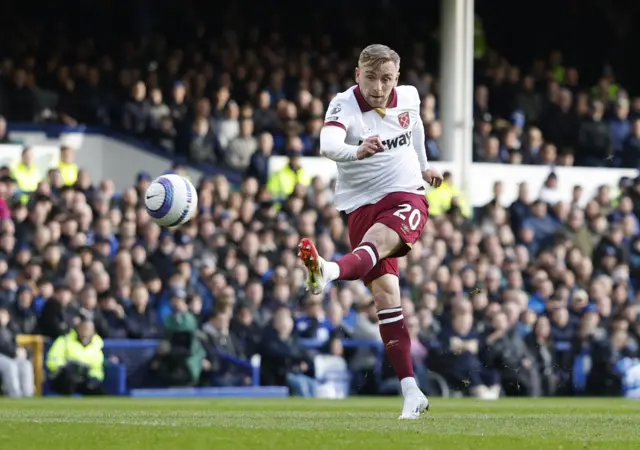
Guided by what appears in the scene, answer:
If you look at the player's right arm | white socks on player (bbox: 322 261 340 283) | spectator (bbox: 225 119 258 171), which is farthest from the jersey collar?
spectator (bbox: 225 119 258 171)

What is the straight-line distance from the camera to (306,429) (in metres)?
8.47

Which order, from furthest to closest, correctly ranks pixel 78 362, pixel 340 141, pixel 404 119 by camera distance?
pixel 78 362 < pixel 404 119 < pixel 340 141

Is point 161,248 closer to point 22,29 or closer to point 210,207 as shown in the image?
point 210,207

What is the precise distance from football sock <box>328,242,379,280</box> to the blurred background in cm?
717

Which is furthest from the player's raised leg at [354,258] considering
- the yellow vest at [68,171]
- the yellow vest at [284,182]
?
the yellow vest at [284,182]

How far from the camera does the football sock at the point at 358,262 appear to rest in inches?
363

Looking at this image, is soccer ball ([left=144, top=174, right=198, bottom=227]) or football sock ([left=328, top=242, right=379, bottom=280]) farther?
soccer ball ([left=144, top=174, right=198, bottom=227])

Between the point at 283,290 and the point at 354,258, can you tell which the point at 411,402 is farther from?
the point at 283,290

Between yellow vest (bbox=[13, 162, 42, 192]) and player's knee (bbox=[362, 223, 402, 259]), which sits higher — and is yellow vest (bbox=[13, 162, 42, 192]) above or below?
above

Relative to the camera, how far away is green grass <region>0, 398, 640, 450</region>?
7.39 meters

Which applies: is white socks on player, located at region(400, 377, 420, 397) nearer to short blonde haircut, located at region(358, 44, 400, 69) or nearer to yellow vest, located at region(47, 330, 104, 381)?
short blonde haircut, located at region(358, 44, 400, 69)

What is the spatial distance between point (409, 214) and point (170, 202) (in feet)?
6.50

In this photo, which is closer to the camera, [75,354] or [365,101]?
[365,101]

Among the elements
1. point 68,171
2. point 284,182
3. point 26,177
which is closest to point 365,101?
point 26,177
